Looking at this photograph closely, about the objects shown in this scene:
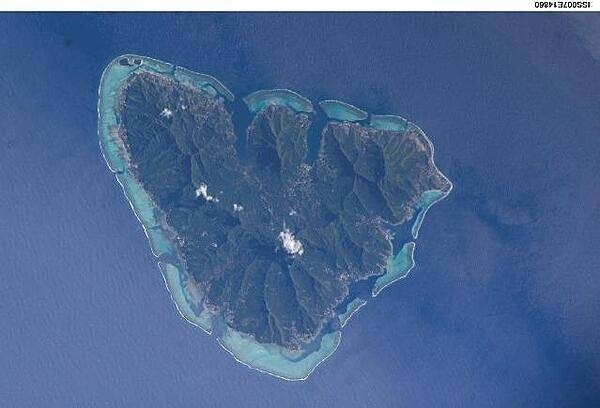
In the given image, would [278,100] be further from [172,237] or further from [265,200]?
[172,237]

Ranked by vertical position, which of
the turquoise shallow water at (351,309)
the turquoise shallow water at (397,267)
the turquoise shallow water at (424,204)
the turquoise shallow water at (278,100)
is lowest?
the turquoise shallow water at (351,309)

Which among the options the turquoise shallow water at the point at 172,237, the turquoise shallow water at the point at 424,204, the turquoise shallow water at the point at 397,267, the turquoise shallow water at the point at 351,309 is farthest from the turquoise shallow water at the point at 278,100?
the turquoise shallow water at the point at 351,309

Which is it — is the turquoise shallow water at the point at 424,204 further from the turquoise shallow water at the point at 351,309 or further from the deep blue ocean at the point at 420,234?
the turquoise shallow water at the point at 351,309

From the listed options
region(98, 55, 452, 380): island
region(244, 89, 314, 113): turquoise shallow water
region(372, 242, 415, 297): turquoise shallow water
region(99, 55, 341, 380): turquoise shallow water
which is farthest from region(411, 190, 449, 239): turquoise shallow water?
region(244, 89, 314, 113): turquoise shallow water

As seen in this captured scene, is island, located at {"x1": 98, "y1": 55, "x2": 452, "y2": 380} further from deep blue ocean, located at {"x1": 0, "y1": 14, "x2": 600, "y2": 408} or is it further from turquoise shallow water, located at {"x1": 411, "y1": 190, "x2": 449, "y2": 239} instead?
deep blue ocean, located at {"x1": 0, "y1": 14, "x2": 600, "y2": 408}

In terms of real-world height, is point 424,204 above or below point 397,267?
above

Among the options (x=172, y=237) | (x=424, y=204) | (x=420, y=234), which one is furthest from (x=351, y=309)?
(x=172, y=237)
